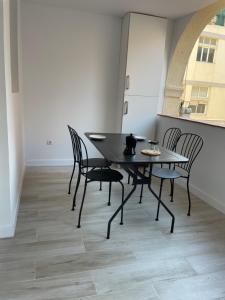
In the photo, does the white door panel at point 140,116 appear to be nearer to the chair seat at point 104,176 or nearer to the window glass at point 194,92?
the chair seat at point 104,176

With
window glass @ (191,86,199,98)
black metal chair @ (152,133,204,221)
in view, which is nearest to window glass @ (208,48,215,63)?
window glass @ (191,86,199,98)

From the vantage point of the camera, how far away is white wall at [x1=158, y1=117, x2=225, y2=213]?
114 inches

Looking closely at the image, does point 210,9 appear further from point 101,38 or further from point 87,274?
point 87,274

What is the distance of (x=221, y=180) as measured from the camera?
2887 millimetres

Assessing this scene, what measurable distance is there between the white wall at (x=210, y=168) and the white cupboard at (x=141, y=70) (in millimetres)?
884

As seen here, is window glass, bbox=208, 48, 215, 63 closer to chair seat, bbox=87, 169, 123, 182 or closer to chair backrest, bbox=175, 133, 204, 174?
chair backrest, bbox=175, 133, 204, 174

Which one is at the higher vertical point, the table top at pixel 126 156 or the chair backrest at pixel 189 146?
the table top at pixel 126 156

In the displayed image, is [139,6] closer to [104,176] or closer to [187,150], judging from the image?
[187,150]

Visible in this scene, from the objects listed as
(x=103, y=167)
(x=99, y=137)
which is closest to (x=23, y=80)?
(x=99, y=137)

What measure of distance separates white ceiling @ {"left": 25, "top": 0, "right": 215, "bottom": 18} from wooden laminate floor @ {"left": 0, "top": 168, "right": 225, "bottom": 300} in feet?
8.65

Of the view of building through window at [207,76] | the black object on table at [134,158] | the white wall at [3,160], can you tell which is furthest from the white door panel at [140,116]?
the view of building through window at [207,76]

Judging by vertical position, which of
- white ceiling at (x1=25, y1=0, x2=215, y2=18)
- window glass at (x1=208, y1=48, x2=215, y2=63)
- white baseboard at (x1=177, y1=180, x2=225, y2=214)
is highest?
window glass at (x1=208, y1=48, x2=215, y2=63)

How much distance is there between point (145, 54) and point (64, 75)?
135 cm

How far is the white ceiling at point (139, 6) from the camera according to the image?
3203 mm
